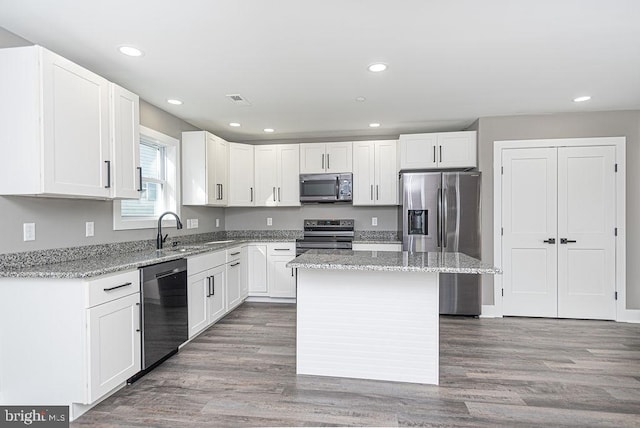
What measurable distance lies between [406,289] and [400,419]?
828mm

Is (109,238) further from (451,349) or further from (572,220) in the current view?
(572,220)

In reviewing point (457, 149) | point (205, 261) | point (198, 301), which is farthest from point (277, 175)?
Result: point (457, 149)

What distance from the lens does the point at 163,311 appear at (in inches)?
104

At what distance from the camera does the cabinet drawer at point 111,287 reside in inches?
77.0

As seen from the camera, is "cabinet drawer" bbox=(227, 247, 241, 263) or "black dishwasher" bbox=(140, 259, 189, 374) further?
"cabinet drawer" bbox=(227, 247, 241, 263)

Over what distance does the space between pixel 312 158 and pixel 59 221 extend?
3100 mm

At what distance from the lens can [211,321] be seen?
11.4ft

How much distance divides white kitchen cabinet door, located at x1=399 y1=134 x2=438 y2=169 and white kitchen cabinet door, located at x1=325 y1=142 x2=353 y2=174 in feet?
2.45

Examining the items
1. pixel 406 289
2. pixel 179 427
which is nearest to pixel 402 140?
pixel 406 289

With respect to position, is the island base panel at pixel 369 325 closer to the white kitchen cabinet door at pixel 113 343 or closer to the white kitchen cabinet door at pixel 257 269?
the white kitchen cabinet door at pixel 113 343

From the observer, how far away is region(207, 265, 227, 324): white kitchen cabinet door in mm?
3494

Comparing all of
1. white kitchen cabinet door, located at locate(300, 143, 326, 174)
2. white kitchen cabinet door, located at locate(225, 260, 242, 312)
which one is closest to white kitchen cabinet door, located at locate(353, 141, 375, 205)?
white kitchen cabinet door, located at locate(300, 143, 326, 174)

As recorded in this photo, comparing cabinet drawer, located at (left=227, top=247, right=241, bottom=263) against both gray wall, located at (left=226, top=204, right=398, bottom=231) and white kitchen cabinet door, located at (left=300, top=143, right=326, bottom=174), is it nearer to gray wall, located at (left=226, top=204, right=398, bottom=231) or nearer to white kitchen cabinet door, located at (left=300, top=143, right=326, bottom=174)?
gray wall, located at (left=226, top=204, right=398, bottom=231)

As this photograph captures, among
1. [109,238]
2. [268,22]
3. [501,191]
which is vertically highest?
[268,22]
